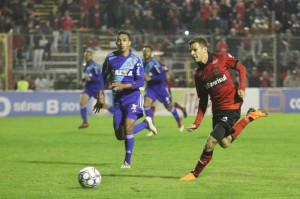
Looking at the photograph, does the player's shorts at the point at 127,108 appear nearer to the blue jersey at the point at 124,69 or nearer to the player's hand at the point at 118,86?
the blue jersey at the point at 124,69

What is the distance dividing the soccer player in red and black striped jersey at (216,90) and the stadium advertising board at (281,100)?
1650 centimetres

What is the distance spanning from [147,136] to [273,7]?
13.8 m

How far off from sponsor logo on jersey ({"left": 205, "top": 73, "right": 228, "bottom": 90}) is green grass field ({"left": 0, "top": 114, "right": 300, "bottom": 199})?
50.7 inches

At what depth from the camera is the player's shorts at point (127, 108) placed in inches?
393

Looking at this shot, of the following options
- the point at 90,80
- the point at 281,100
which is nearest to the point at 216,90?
the point at 90,80

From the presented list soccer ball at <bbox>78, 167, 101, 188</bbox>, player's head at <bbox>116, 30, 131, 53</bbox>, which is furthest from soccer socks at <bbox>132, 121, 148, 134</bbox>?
soccer ball at <bbox>78, 167, 101, 188</bbox>

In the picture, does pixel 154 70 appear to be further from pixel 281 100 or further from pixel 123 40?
pixel 281 100

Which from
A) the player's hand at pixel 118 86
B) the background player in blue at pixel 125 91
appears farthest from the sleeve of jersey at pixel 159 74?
the player's hand at pixel 118 86

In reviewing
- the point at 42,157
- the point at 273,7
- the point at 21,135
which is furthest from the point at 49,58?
the point at 42,157

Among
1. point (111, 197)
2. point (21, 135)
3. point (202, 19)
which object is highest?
point (202, 19)

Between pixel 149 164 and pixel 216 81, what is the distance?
2539 millimetres

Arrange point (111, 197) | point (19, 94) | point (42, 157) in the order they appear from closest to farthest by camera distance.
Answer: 1. point (111, 197)
2. point (42, 157)
3. point (19, 94)

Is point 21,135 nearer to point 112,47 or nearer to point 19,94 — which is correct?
point 19,94

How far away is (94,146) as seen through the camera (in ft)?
45.3
